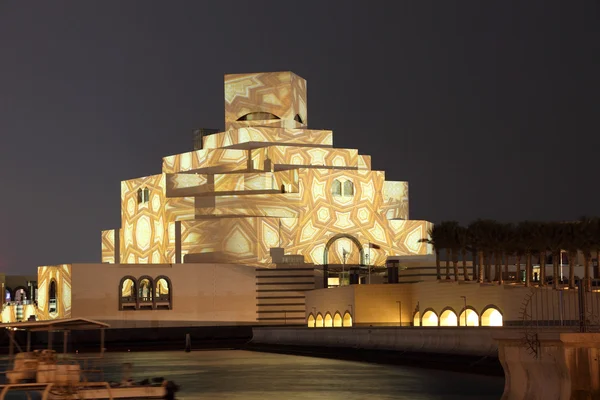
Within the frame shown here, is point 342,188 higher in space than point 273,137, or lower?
lower

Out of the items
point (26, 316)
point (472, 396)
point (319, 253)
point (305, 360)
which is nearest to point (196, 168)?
point (319, 253)

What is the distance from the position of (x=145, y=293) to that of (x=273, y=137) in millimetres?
14772

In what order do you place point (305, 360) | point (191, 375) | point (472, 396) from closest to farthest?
point (472, 396)
point (191, 375)
point (305, 360)

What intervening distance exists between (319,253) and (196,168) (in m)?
11.1

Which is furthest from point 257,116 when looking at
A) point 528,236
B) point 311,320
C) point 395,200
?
point 528,236

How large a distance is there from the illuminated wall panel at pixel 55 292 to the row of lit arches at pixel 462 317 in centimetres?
2305

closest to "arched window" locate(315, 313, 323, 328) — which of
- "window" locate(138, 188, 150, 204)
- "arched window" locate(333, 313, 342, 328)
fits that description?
"arched window" locate(333, 313, 342, 328)

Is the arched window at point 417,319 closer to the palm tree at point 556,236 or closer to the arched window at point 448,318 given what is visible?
the arched window at point 448,318

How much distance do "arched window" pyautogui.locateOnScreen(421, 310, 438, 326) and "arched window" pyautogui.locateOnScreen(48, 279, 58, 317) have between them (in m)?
25.9

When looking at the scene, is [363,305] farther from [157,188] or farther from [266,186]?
[157,188]

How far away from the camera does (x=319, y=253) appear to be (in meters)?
80.4

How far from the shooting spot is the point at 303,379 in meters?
44.2

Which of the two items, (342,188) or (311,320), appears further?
(342,188)

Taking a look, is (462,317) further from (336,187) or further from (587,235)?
(336,187)
